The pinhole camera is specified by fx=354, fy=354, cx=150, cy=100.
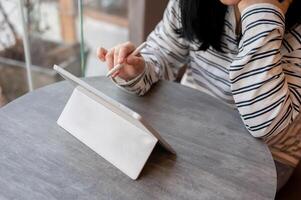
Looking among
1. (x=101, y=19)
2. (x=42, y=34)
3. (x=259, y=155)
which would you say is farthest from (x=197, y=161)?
(x=101, y=19)

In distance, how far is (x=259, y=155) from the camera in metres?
0.65

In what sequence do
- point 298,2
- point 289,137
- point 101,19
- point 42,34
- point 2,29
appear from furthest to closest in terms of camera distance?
point 101,19 < point 42,34 < point 2,29 < point 289,137 < point 298,2

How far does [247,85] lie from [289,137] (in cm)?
27

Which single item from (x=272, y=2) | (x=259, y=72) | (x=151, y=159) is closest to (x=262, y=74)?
(x=259, y=72)

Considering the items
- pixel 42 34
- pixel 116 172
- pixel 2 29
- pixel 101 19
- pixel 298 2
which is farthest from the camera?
pixel 101 19

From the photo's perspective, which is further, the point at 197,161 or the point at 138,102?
the point at 138,102

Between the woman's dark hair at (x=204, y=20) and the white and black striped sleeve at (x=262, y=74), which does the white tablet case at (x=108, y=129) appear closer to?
the white and black striped sleeve at (x=262, y=74)

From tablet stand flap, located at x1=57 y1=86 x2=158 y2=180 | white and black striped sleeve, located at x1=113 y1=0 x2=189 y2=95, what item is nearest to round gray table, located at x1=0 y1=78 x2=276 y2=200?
tablet stand flap, located at x1=57 y1=86 x2=158 y2=180

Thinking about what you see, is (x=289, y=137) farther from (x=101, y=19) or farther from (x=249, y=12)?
(x=101, y=19)

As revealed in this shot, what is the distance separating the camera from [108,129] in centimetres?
63

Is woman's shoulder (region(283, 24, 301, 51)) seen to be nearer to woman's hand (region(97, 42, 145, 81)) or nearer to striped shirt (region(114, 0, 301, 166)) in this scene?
striped shirt (region(114, 0, 301, 166))

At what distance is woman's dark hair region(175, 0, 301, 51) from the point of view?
822 mm

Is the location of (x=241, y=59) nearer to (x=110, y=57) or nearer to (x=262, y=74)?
(x=262, y=74)

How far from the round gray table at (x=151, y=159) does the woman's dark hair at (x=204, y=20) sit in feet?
0.56
